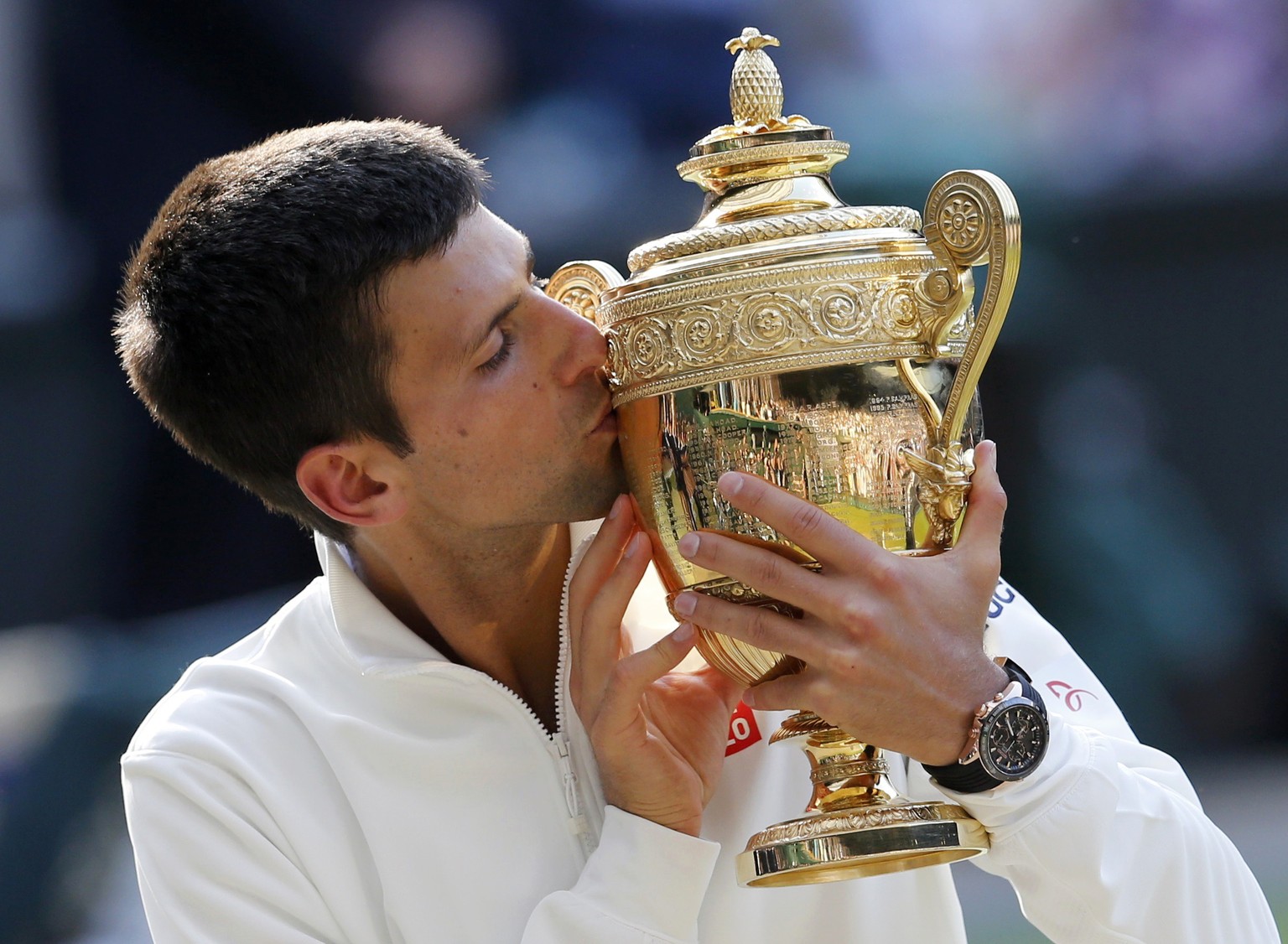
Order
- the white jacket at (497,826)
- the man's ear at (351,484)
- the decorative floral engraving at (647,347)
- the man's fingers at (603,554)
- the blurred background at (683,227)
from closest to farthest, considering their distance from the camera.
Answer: the decorative floral engraving at (647,347) → the white jacket at (497,826) → the man's fingers at (603,554) → the man's ear at (351,484) → the blurred background at (683,227)

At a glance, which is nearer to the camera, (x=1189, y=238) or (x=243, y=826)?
(x=243, y=826)

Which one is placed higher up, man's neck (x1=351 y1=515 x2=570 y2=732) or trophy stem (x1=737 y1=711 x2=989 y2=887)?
man's neck (x1=351 y1=515 x2=570 y2=732)

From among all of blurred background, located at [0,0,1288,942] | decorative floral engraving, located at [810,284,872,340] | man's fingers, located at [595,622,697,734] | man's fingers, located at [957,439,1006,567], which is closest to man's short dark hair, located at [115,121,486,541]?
man's fingers, located at [595,622,697,734]

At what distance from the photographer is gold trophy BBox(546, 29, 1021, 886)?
1.77m

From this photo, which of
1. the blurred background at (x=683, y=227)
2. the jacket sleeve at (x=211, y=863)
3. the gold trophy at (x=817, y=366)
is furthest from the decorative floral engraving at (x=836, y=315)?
the blurred background at (x=683, y=227)

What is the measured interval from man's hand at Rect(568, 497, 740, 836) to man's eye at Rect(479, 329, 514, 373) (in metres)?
0.26

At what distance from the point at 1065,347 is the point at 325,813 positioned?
134 inches

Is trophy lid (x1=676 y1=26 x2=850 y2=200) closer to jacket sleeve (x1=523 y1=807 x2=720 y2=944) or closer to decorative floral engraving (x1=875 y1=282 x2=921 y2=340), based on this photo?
decorative floral engraving (x1=875 y1=282 x2=921 y2=340)

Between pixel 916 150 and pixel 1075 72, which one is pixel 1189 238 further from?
pixel 916 150

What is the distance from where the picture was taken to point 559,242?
462 centimetres

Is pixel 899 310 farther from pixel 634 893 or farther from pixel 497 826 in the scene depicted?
pixel 497 826

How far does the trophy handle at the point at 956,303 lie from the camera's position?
68.9 inches

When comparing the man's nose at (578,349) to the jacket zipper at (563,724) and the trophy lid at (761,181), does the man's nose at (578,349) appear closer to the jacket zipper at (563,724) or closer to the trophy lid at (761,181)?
the trophy lid at (761,181)

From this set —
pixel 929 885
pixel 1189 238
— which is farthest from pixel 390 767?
pixel 1189 238
